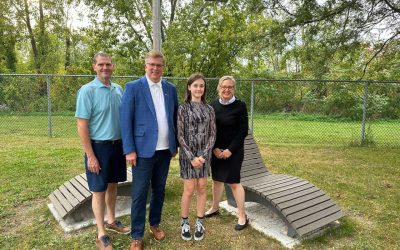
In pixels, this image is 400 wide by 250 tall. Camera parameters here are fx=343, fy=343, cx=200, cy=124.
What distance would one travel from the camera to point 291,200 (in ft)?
12.8

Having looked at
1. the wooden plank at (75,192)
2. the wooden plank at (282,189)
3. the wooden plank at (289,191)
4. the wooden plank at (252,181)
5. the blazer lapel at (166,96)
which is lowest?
the wooden plank at (75,192)

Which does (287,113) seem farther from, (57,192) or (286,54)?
(57,192)

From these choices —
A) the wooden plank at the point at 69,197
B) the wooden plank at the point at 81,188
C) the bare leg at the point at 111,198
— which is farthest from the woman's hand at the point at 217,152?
the wooden plank at the point at 69,197

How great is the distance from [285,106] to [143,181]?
11694 millimetres

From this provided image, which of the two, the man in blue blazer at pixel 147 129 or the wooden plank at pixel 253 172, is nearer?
the man in blue blazer at pixel 147 129

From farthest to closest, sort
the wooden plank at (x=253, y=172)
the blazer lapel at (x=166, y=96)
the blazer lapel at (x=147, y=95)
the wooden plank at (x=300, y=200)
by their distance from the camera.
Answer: the wooden plank at (x=253, y=172) < the wooden plank at (x=300, y=200) < the blazer lapel at (x=166, y=96) < the blazer lapel at (x=147, y=95)

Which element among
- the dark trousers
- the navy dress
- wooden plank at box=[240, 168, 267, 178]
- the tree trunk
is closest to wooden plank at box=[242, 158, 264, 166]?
wooden plank at box=[240, 168, 267, 178]

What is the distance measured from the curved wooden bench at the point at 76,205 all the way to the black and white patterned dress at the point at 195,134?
113 centimetres

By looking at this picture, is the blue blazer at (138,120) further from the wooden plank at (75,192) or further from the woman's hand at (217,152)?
the wooden plank at (75,192)

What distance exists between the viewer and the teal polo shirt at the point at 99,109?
307 cm

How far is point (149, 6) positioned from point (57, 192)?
17150mm

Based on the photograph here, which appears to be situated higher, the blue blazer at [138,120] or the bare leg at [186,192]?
the blue blazer at [138,120]

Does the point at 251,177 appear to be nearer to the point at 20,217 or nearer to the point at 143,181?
the point at 143,181

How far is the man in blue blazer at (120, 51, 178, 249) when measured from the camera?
10.3 feet
